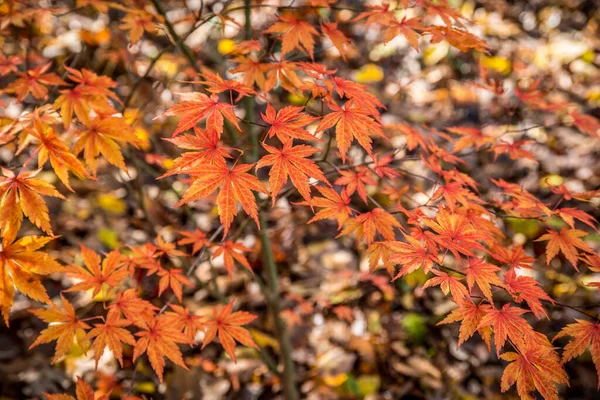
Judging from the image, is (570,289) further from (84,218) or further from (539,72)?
(84,218)

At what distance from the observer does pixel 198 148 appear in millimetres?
1176

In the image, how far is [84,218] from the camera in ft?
11.4

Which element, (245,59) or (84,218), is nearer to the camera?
(245,59)

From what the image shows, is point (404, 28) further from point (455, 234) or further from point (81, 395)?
point (81, 395)

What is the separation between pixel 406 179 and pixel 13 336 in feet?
9.36

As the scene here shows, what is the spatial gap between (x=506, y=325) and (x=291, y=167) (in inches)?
28.8

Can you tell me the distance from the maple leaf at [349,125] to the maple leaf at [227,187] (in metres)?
0.27

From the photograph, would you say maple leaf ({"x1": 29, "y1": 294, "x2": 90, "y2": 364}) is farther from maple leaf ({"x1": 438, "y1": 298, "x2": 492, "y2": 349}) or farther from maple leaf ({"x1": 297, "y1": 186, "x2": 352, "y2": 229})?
maple leaf ({"x1": 438, "y1": 298, "x2": 492, "y2": 349})

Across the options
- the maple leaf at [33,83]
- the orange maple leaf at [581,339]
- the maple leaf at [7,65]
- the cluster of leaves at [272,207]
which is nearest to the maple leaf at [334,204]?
the cluster of leaves at [272,207]

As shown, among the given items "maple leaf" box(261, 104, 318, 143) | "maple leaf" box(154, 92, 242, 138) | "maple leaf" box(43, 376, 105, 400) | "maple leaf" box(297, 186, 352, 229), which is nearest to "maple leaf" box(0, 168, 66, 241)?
"maple leaf" box(154, 92, 242, 138)

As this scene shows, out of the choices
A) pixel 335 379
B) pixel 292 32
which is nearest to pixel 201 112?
pixel 292 32

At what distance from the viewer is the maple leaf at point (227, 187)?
111 centimetres

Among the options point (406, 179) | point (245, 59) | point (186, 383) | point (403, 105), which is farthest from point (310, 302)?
point (403, 105)

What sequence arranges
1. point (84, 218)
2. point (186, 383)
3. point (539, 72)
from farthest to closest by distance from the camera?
point (539, 72)
point (84, 218)
point (186, 383)
